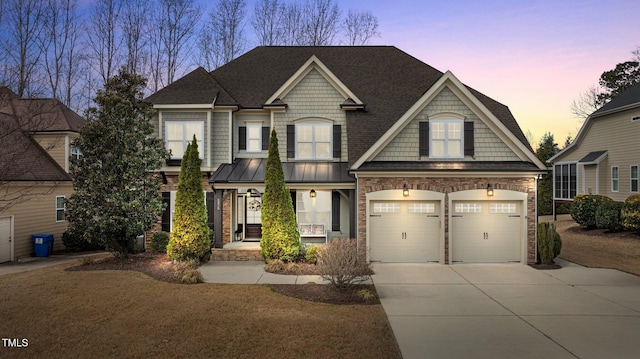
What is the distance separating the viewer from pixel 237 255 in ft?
48.6

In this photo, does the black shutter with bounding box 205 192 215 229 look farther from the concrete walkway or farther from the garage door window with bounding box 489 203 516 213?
the garage door window with bounding box 489 203 516 213

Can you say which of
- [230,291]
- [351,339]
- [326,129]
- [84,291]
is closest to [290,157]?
[326,129]

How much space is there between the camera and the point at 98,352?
646 cm

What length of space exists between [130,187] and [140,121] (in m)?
2.45

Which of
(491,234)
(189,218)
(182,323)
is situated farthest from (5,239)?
(491,234)

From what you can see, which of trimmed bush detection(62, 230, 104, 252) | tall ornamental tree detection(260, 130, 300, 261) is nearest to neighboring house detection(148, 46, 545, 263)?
tall ornamental tree detection(260, 130, 300, 261)

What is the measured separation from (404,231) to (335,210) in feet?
11.7

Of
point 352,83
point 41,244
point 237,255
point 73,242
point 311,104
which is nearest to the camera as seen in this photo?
point 237,255

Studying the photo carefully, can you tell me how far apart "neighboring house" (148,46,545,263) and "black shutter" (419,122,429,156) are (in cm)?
4

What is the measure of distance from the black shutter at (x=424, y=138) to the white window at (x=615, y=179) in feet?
53.1

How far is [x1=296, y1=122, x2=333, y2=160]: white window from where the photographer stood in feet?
55.9

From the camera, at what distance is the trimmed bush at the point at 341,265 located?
33.1 ft

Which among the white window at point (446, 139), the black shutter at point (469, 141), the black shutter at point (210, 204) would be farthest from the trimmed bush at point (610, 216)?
the black shutter at point (210, 204)

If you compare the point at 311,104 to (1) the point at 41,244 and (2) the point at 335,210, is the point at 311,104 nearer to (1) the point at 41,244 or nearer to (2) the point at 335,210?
(2) the point at 335,210
